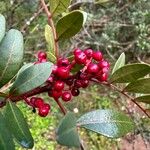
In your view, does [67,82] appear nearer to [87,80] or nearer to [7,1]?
[87,80]

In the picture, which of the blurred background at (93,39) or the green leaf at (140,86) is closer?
the green leaf at (140,86)

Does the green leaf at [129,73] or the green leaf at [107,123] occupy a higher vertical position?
the green leaf at [129,73]

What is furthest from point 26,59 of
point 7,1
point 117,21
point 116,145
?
point 116,145

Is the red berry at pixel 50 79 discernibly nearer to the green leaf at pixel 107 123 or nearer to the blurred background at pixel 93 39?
the green leaf at pixel 107 123

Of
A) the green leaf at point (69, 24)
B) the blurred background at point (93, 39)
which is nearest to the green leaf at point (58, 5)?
the green leaf at point (69, 24)

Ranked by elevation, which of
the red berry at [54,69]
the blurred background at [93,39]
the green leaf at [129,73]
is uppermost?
the red berry at [54,69]

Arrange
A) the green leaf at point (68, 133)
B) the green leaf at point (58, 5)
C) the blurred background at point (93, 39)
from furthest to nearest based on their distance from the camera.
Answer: the blurred background at point (93, 39), the green leaf at point (58, 5), the green leaf at point (68, 133)

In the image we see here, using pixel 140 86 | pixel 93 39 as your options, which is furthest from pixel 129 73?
pixel 93 39

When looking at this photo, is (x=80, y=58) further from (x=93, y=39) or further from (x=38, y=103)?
(x=93, y=39)
